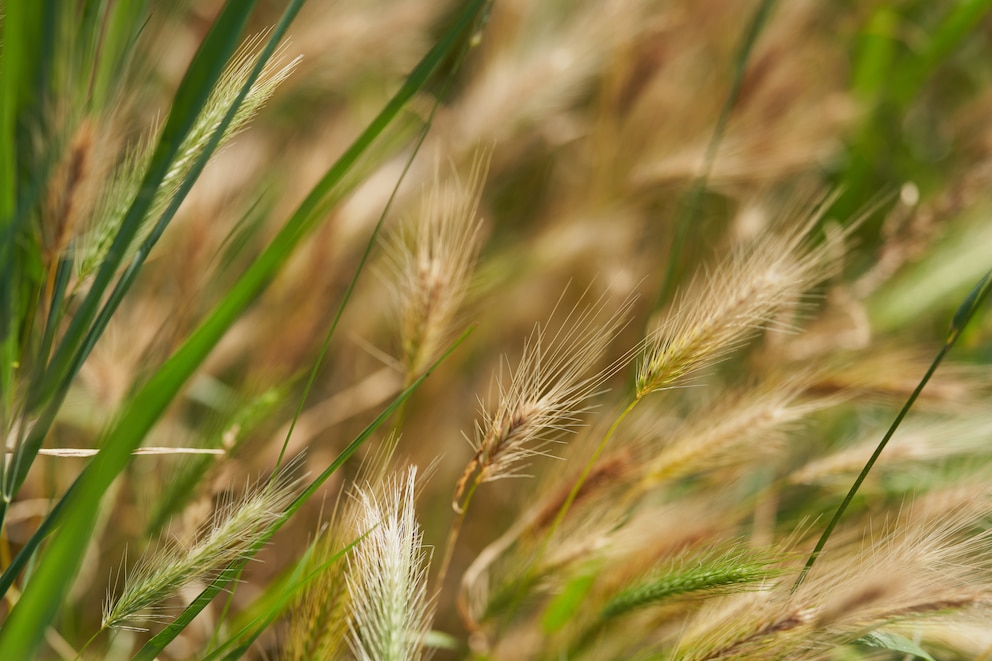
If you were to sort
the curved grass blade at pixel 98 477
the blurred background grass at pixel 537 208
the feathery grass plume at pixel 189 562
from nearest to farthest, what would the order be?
the curved grass blade at pixel 98 477 → the feathery grass plume at pixel 189 562 → the blurred background grass at pixel 537 208

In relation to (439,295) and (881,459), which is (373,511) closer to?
(439,295)

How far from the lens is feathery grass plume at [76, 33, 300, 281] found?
46cm

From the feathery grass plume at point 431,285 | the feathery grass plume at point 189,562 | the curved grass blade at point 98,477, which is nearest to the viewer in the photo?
the curved grass blade at point 98,477

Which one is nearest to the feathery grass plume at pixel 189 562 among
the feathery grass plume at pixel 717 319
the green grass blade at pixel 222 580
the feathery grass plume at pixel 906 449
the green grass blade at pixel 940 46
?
the green grass blade at pixel 222 580

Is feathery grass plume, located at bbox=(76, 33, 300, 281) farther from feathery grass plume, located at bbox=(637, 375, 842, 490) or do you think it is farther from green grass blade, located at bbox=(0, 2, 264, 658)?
feathery grass plume, located at bbox=(637, 375, 842, 490)

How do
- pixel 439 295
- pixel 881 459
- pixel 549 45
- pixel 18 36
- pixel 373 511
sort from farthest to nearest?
pixel 549 45 < pixel 881 459 < pixel 439 295 < pixel 373 511 < pixel 18 36

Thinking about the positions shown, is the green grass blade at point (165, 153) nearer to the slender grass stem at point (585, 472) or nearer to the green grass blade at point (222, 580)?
the green grass blade at point (222, 580)

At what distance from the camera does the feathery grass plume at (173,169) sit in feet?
1.52

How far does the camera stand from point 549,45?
1.07 m

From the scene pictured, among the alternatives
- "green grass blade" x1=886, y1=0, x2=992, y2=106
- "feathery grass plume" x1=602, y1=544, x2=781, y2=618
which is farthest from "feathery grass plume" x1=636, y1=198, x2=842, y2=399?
"green grass blade" x1=886, y1=0, x2=992, y2=106

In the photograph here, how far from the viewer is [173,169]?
0.46m

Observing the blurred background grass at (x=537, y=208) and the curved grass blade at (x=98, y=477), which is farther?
the blurred background grass at (x=537, y=208)

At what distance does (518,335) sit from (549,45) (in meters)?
0.45

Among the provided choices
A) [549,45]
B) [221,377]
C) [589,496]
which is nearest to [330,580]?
[589,496]
